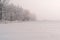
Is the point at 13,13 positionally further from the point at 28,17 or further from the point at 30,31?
the point at 30,31

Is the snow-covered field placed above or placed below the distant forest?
below

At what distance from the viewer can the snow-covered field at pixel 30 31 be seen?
1177mm

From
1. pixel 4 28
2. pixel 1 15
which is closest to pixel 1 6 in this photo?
pixel 1 15

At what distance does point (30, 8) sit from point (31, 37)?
0.38m

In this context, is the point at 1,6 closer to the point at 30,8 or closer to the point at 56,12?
the point at 30,8

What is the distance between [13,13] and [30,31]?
334mm

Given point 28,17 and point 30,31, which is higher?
point 28,17

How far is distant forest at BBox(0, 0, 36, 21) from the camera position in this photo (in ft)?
3.99

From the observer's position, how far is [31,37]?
1.18 m

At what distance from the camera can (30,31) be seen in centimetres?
122

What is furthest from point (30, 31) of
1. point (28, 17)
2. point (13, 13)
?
point (13, 13)

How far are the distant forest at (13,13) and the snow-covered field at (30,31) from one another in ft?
0.23

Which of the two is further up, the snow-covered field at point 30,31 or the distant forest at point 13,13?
the distant forest at point 13,13

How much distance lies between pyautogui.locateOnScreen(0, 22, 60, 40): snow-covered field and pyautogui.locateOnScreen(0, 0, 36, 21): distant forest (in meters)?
0.07
